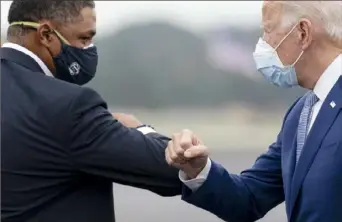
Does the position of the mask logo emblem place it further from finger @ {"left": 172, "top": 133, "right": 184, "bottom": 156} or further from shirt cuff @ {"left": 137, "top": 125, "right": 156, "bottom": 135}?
finger @ {"left": 172, "top": 133, "right": 184, "bottom": 156}

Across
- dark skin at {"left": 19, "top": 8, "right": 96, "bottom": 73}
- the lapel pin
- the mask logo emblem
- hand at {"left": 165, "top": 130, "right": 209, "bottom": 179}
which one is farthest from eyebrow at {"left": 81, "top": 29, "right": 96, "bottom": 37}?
the lapel pin

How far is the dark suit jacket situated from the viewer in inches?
101

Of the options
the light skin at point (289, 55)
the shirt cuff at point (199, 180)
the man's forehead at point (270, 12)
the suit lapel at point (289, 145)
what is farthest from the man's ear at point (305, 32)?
the shirt cuff at point (199, 180)

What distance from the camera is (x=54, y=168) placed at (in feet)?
8.54

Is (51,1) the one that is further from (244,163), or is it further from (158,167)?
(244,163)

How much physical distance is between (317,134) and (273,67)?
31 centimetres

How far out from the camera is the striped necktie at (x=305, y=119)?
275 centimetres

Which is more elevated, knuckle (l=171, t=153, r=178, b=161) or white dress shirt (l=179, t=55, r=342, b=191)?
white dress shirt (l=179, t=55, r=342, b=191)

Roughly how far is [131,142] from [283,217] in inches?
194

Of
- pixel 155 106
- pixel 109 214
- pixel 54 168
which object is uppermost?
pixel 54 168

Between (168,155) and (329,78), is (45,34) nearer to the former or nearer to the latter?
(168,155)

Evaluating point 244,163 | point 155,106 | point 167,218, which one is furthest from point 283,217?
point 155,106

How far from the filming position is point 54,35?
2766 mm

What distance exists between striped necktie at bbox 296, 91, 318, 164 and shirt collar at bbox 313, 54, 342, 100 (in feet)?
0.16
